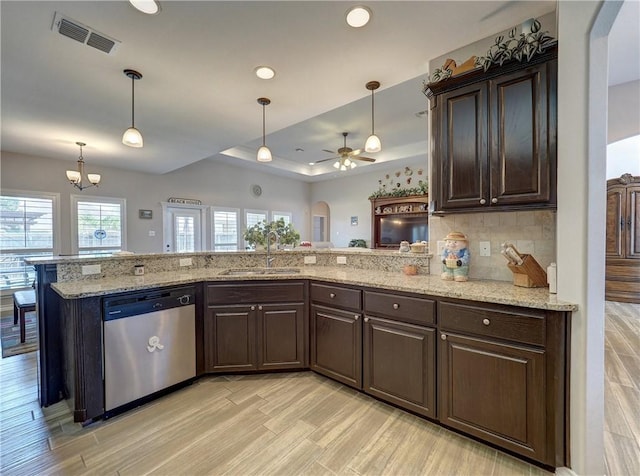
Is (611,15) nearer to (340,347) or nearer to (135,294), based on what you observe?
(340,347)

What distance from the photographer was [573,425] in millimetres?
1479

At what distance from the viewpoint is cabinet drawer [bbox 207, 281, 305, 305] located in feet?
8.16

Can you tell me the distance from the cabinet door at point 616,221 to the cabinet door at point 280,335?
224 inches

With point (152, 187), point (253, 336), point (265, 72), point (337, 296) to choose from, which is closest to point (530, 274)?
point (337, 296)

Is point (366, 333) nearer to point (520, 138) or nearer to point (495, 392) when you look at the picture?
point (495, 392)

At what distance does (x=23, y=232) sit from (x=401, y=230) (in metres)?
7.72

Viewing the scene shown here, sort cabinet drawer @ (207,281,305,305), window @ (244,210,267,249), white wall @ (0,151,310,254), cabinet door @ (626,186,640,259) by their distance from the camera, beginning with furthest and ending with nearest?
window @ (244,210,267,249), white wall @ (0,151,310,254), cabinet door @ (626,186,640,259), cabinet drawer @ (207,281,305,305)

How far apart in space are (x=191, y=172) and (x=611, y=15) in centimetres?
715

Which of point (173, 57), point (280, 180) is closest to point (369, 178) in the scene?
point (280, 180)

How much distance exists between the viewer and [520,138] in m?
1.78

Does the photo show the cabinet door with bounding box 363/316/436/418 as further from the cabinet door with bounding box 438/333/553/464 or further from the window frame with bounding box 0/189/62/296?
the window frame with bounding box 0/189/62/296

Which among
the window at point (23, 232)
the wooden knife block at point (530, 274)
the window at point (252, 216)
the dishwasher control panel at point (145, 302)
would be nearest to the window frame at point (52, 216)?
the window at point (23, 232)

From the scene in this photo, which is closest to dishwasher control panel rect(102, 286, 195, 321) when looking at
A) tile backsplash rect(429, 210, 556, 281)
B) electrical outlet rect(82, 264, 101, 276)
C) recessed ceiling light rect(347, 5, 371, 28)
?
electrical outlet rect(82, 264, 101, 276)

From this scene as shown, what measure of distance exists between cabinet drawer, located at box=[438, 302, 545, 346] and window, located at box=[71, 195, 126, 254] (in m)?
6.64
